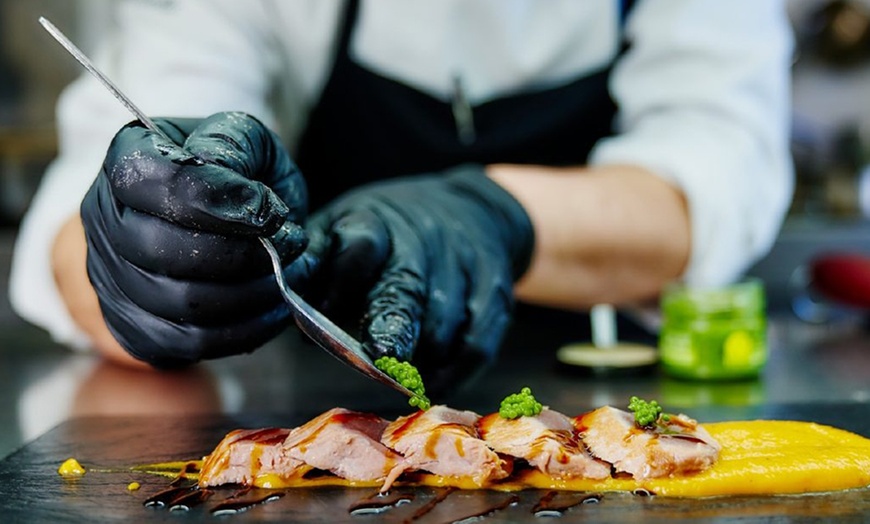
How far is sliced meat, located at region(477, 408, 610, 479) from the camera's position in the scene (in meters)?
1.49

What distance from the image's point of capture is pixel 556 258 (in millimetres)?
2545

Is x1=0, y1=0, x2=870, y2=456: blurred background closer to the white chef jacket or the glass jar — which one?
the white chef jacket

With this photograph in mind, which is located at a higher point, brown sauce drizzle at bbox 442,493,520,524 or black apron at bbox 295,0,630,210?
black apron at bbox 295,0,630,210

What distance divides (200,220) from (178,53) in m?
1.27

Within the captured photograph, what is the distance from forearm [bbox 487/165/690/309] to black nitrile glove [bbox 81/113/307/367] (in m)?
0.96

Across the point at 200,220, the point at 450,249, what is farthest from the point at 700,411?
the point at 200,220

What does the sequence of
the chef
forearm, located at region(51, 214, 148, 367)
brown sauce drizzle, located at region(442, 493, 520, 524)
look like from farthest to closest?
the chef < forearm, located at region(51, 214, 148, 367) < brown sauce drizzle, located at region(442, 493, 520, 524)

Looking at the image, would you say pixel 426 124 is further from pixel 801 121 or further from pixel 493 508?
pixel 801 121

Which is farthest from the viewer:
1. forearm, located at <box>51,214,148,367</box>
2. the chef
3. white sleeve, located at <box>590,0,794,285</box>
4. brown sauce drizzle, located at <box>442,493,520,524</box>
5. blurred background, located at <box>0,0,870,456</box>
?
blurred background, located at <box>0,0,870,456</box>

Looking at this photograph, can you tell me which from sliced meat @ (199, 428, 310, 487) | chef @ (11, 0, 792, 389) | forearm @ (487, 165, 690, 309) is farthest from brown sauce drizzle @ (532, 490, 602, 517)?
forearm @ (487, 165, 690, 309)

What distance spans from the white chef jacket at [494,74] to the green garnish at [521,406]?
123cm

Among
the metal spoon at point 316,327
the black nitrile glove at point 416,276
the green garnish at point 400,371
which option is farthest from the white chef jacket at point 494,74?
the green garnish at point 400,371

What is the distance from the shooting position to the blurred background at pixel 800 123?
14.1 ft

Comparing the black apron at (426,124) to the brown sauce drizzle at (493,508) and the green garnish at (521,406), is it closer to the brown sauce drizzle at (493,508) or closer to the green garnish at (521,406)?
the green garnish at (521,406)
